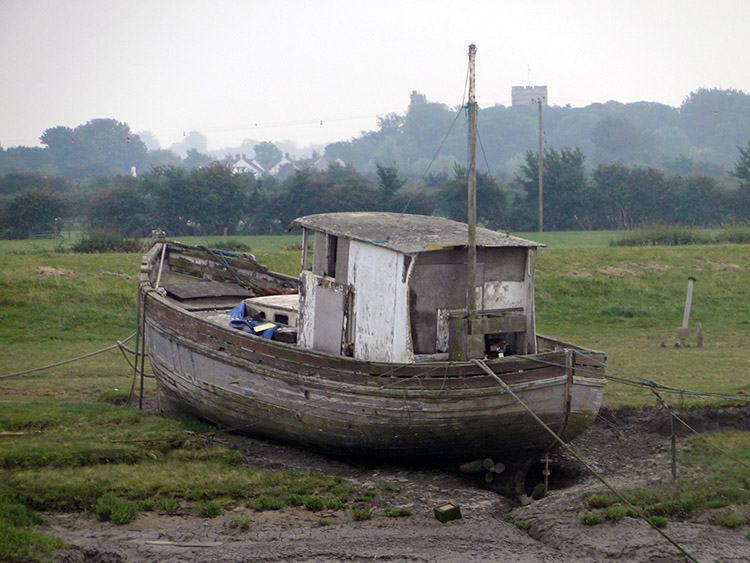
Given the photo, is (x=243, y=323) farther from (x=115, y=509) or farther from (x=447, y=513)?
(x=447, y=513)

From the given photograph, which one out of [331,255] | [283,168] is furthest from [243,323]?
[283,168]

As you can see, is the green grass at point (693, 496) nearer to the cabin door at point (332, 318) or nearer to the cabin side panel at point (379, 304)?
the cabin side panel at point (379, 304)

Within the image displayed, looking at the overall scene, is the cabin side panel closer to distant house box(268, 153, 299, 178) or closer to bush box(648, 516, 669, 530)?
bush box(648, 516, 669, 530)

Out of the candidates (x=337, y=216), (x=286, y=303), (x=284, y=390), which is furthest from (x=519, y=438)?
(x=286, y=303)

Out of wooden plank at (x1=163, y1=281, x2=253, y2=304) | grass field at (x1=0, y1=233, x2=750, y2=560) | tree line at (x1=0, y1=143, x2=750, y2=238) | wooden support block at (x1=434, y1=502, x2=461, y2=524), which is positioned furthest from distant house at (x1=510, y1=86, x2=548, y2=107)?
wooden support block at (x1=434, y1=502, x2=461, y2=524)

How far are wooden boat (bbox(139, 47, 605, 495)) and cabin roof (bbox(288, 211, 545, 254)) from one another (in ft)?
0.11

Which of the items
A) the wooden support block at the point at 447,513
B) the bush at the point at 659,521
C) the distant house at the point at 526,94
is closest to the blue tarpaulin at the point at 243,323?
the wooden support block at the point at 447,513

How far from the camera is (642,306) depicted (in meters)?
25.5

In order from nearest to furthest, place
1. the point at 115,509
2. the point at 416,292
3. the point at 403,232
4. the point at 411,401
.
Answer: the point at 115,509, the point at 411,401, the point at 416,292, the point at 403,232

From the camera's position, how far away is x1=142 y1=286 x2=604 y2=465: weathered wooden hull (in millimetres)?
11086

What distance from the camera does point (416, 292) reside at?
1169cm

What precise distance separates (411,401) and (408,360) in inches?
25.0

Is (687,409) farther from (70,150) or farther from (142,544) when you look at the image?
(70,150)

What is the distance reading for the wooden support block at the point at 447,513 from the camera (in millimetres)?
9883
